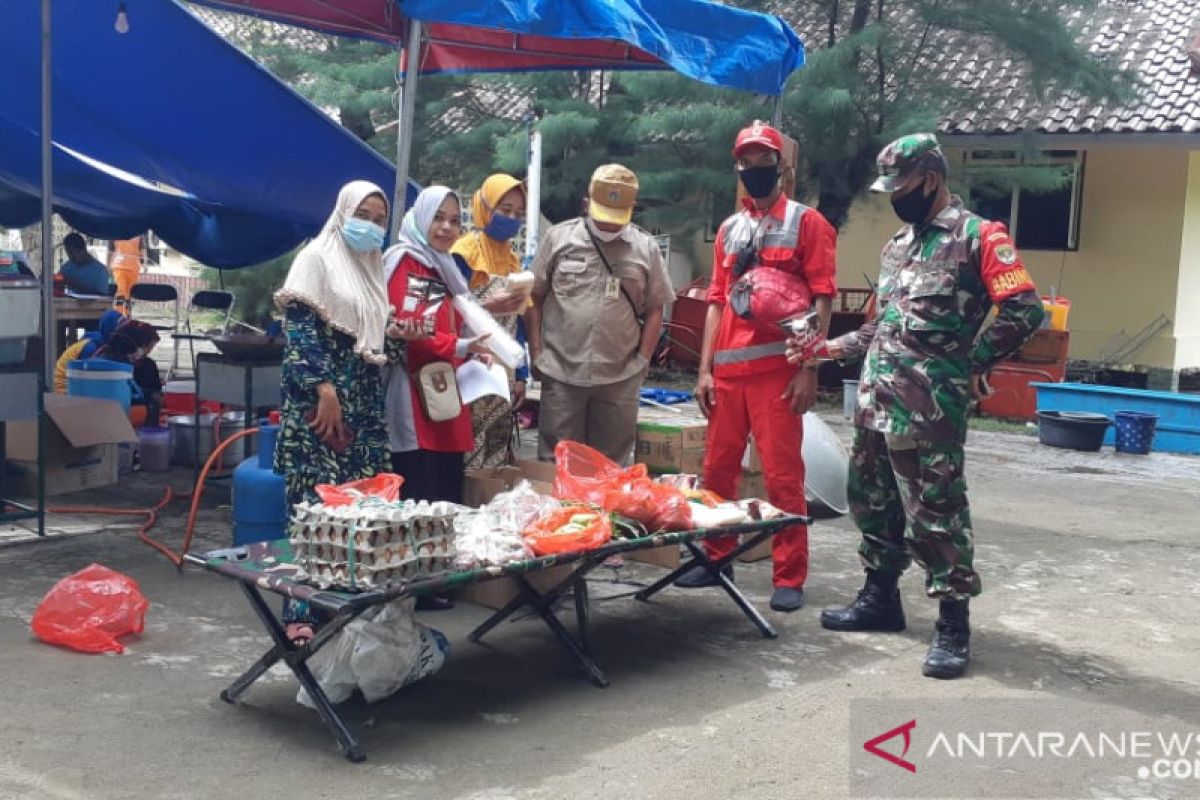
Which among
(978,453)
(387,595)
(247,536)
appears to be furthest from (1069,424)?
(387,595)

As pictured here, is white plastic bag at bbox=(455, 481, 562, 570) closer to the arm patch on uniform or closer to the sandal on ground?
the sandal on ground

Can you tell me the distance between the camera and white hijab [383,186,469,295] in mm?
5094

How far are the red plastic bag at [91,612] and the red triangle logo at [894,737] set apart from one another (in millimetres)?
2656

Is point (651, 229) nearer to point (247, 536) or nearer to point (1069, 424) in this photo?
point (1069, 424)

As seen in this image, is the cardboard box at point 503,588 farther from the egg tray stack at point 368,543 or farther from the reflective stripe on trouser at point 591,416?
the egg tray stack at point 368,543

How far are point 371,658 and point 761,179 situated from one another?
2.57m

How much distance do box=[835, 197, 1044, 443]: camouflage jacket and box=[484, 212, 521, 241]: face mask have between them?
182 cm

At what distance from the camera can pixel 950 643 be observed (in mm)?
4801

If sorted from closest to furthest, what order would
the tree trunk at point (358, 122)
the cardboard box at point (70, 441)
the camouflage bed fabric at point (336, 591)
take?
the camouflage bed fabric at point (336, 591) < the cardboard box at point (70, 441) < the tree trunk at point (358, 122)

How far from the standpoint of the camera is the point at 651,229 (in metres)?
15.0

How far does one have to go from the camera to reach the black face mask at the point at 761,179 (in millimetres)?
5379

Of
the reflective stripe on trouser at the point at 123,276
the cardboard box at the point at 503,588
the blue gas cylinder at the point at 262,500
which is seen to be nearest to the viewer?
the cardboard box at the point at 503,588

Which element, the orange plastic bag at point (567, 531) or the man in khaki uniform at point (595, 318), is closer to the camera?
the orange plastic bag at point (567, 531)

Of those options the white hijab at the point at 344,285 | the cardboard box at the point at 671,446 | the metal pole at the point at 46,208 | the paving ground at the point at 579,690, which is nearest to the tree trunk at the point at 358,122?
the metal pole at the point at 46,208
